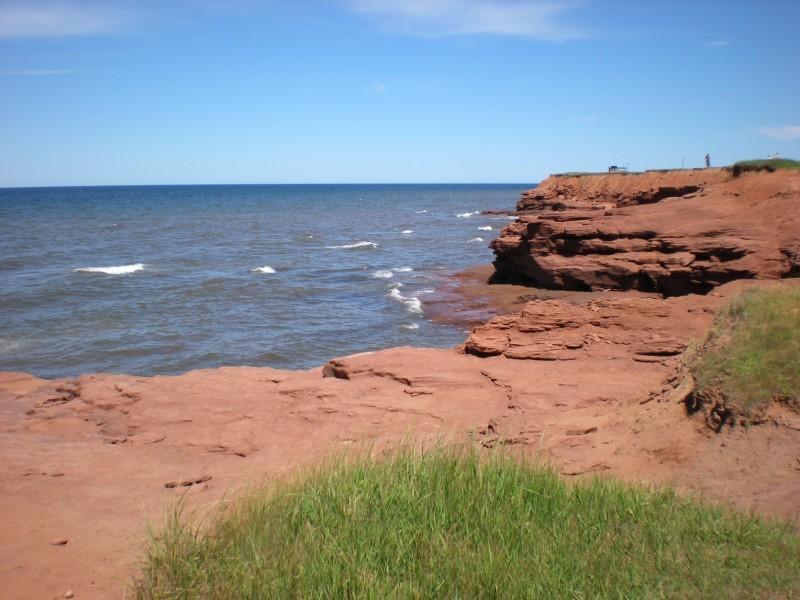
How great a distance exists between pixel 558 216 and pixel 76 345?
14.8m

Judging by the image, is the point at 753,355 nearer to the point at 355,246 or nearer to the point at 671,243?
the point at 671,243

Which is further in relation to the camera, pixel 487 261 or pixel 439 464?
pixel 487 261

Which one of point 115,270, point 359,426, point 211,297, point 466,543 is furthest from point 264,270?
point 466,543

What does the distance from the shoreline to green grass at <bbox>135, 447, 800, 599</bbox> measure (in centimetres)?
68

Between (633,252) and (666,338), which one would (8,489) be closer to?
(666,338)

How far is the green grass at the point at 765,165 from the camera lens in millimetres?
21906

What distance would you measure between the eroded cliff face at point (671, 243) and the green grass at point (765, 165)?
181 centimetres

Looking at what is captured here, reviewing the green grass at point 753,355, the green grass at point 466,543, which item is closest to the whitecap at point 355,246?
the green grass at point 753,355

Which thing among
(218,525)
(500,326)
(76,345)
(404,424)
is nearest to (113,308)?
(76,345)

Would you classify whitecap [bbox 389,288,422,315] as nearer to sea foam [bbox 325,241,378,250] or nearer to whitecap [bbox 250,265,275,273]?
whitecap [bbox 250,265,275,273]

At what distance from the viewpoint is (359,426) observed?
8.79 m

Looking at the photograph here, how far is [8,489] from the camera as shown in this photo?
7387mm

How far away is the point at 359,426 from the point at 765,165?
20.0 m

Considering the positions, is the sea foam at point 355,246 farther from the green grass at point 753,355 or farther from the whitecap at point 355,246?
the green grass at point 753,355
